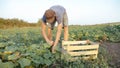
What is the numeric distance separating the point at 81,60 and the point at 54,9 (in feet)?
3.97

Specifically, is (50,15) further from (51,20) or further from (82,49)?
(82,49)

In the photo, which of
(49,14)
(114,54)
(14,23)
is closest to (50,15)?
(49,14)

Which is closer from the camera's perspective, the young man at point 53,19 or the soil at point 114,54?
the young man at point 53,19

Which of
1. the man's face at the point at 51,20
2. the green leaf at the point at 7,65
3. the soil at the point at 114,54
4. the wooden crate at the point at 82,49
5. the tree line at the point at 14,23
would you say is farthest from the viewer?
the tree line at the point at 14,23

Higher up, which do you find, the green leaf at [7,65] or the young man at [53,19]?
the young man at [53,19]

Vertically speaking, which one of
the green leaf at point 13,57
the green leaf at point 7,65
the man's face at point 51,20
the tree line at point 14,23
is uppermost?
the man's face at point 51,20

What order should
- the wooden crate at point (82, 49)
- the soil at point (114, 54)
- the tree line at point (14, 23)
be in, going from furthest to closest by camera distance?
the tree line at point (14, 23) → the soil at point (114, 54) → the wooden crate at point (82, 49)

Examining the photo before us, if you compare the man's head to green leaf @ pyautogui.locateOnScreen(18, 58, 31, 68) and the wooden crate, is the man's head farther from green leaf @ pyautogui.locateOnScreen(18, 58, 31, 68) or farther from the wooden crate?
green leaf @ pyautogui.locateOnScreen(18, 58, 31, 68)

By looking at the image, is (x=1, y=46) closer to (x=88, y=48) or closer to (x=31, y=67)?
(x=31, y=67)

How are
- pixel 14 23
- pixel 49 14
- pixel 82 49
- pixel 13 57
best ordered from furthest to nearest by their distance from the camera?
pixel 14 23, pixel 82 49, pixel 49 14, pixel 13 57

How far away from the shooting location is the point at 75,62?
6.29 meters

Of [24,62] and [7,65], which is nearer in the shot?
[7,65]

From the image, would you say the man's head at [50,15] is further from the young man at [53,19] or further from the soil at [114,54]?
the soil at [114,54]

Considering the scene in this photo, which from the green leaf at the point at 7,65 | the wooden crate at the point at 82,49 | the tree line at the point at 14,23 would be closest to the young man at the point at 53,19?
the wooden crate at the point at 82,49
